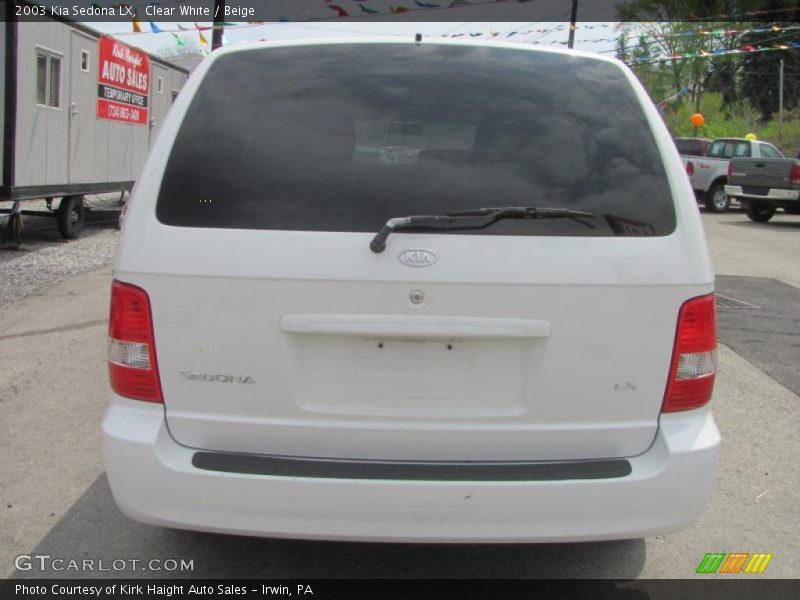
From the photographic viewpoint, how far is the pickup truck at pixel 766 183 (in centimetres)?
1752

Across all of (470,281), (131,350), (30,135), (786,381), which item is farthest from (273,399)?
(30,135)

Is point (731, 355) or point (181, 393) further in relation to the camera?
point (731, 355)

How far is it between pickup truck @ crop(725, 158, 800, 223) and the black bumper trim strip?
1732 cm

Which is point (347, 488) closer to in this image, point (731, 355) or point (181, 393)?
point (181, 393)

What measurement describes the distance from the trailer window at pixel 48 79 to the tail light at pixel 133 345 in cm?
936

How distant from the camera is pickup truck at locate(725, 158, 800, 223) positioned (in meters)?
17.5

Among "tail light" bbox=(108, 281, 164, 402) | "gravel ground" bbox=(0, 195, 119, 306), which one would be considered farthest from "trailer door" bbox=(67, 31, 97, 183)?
"tail light" bbox=(108, 281, 164, 402)

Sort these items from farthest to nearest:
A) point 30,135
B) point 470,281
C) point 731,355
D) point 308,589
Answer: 1. point 30,135
2. point 731,355
3. point 308,589
4. point 470,281

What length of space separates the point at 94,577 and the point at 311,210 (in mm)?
1660

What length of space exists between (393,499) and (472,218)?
87 cm

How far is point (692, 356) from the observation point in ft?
8.11

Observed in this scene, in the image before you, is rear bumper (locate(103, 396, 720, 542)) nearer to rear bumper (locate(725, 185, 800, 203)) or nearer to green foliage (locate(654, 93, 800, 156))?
rear bumper (locate(725, 185, 800, 203))

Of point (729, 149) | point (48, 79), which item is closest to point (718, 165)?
point (729, 149)

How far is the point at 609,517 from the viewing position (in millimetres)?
2402
